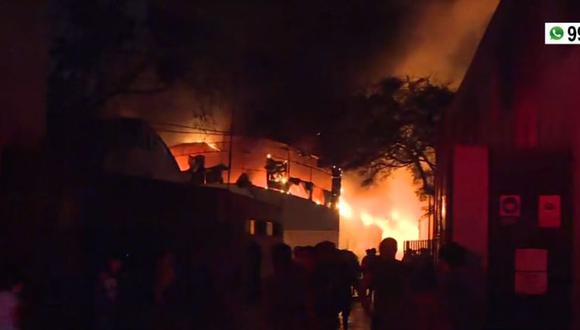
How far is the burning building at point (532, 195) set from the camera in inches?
436

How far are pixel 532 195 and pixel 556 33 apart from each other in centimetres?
198

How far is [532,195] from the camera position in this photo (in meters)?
11.7

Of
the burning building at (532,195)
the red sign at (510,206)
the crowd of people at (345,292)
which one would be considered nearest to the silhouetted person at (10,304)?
the crowd of people at (345,292)

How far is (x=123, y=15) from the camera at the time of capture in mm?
22672

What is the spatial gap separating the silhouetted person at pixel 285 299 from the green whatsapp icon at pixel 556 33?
4400 millimetres

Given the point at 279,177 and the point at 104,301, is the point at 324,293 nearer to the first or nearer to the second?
the point at 104,301

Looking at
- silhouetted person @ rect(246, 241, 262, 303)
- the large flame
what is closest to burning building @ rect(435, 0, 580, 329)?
silhouetted person @ rect(246, 241, 262, 303)

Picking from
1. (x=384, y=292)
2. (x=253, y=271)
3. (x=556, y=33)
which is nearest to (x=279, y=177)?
(x=253, y=271)

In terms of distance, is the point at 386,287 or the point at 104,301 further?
the point at 104,301

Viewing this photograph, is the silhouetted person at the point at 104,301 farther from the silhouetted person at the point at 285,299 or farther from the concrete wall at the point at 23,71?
the silhouetted person at the point at 285,299

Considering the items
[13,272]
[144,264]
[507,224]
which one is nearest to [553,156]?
[507,224]

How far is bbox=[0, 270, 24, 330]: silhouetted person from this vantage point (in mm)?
8656

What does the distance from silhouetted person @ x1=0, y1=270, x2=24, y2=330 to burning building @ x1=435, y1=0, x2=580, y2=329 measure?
18.3 ft

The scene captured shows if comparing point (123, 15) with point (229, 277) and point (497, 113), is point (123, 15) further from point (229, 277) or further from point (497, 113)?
point (497, 113)
